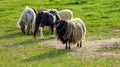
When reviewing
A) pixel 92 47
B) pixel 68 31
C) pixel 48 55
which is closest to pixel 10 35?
pixel 68 31

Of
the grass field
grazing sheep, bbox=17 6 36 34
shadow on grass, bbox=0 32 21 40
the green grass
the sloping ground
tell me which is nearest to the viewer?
the grass field

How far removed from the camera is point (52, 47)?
18781mm

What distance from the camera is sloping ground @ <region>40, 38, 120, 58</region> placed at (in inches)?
653

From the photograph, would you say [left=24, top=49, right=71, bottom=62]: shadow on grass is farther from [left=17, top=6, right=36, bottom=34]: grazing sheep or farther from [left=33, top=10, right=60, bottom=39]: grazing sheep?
[left=17, top=6, right=36, bottom=34]: grazing sheep

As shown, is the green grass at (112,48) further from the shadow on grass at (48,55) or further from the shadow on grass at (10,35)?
the shadow on grass at (10,35)

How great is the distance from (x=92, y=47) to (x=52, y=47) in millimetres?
1945

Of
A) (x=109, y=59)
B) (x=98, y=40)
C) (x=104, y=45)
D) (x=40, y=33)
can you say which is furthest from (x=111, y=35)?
(x=109, y=59)

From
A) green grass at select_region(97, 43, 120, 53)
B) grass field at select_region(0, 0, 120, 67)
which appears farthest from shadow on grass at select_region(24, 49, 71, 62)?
green grass at select_region(97, 43, 120, 53)

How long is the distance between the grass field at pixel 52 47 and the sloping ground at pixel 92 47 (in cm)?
45

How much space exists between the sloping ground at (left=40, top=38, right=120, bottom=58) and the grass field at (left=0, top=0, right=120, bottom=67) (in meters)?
0.45

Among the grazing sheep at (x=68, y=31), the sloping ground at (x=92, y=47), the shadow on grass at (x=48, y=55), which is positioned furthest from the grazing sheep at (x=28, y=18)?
the shadow on grass at (x=48, y=55)

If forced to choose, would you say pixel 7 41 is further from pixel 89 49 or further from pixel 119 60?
pixel 119 60

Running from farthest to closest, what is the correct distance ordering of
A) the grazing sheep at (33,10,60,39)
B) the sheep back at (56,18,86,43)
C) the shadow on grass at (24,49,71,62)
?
the grazing sheep at (33,10,60,39), the sheep back at (56,18,86,43), the shadow on grass at (24,49,71,62)

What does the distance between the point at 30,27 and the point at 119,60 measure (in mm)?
10095
